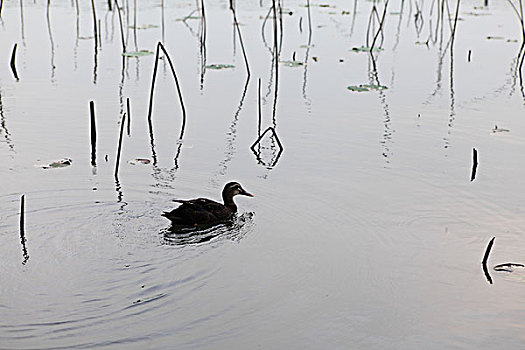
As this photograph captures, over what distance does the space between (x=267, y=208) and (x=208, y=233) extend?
62 cm

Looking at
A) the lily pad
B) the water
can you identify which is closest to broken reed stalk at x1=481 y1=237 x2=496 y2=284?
the water

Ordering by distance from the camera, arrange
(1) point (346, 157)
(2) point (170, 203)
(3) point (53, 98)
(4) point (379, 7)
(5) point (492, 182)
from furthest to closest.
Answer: (4) point (379, 7)
(3) point (53, 98)
(1) point (346, 157)
(5) point (492, 182)
(2) point (170, 203)

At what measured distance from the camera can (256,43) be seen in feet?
45.3

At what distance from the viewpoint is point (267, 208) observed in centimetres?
605

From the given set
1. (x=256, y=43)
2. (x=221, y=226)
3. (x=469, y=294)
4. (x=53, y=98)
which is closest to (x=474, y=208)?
(x=469, y=294)

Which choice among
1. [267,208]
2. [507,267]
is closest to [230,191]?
[267,208]

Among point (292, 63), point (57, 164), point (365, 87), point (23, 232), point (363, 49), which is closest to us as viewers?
point (23, 232)

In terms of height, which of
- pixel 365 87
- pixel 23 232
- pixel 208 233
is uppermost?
pixel 365 87

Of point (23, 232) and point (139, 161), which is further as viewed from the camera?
point (139, 161)

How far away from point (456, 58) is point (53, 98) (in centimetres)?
674

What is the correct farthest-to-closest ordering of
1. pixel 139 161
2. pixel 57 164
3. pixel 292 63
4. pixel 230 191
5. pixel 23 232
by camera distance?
1. pixel 292 63
2. pixel 139 161
3. pixel 57 164
4. pixel 230 191
5. pixel 23 232

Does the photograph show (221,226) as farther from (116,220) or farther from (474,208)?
(474,208)

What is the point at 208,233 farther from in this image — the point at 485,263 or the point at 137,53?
the point at 137,53

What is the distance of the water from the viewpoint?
424 centimetres
